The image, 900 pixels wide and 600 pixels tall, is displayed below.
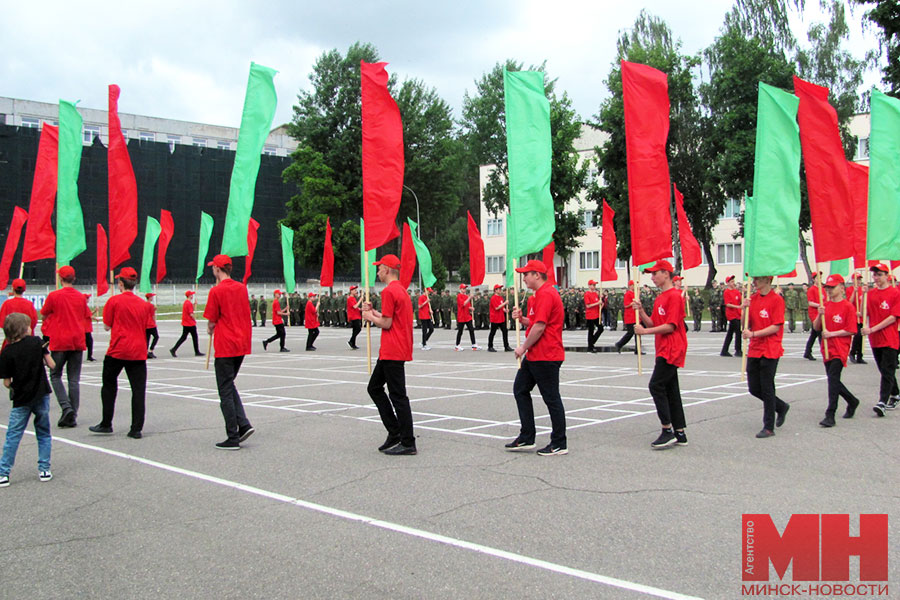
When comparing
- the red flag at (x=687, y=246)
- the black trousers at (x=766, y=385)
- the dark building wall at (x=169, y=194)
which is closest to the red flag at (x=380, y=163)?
the black trousers at (x=766, y=385)

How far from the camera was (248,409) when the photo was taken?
36.1 ft

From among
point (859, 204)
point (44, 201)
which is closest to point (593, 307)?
point (859, 204)

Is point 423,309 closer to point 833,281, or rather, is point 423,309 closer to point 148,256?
point 148,256

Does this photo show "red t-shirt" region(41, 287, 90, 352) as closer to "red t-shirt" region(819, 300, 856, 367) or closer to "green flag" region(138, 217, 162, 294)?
"red t-shirt" region(819, 300, 856, 367)

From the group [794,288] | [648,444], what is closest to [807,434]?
[648,444]

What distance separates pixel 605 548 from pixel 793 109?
27.6 feet

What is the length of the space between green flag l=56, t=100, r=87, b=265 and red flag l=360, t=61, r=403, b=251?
6.07 metres

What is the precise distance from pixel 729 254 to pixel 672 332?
52234mm

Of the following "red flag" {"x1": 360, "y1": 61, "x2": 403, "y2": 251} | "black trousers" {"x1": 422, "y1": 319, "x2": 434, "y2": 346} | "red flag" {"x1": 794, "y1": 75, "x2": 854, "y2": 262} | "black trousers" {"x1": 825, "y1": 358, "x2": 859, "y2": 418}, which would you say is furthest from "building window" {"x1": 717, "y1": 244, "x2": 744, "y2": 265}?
"red flag" {"x1": 360, "y1": 61, "x2": 403, "y2": 251}

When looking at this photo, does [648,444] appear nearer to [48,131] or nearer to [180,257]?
[48,131]

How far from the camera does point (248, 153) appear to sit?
1005 centimetres

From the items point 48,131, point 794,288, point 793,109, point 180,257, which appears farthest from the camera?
point 180,257

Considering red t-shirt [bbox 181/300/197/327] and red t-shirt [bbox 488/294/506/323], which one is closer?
red t-shirt [bbox 181/300/197/327]

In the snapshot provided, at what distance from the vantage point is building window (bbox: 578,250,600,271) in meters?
63.8
